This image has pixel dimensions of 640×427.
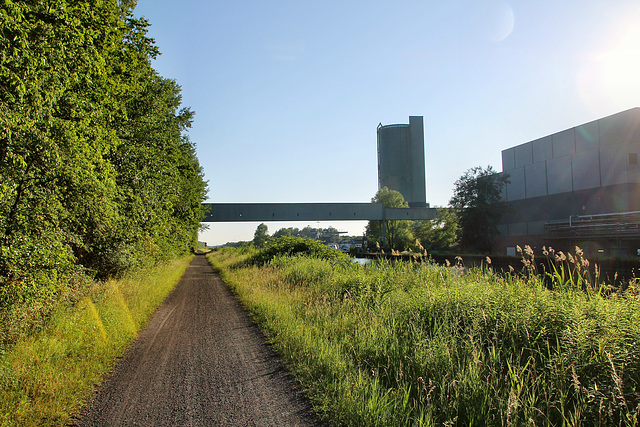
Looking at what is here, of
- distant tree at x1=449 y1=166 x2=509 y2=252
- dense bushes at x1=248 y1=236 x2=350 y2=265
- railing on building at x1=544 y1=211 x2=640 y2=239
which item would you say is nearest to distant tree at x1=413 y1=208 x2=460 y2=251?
distant tree at x1=449 y1=166 x2=509 y2=252

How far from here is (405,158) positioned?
638 ft

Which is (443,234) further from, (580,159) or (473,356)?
(473,356)

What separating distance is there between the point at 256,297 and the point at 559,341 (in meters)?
8.75

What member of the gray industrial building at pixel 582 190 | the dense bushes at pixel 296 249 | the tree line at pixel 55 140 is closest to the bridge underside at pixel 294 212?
the gray industrial building at pixel 582 190

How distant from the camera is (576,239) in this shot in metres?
42.6

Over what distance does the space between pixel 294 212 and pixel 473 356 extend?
53.1m

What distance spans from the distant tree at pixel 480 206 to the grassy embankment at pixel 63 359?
52376 millimetres

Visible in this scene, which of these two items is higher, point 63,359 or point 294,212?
point 294,212

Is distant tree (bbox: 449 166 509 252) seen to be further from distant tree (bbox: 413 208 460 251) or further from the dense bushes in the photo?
the dense bushes

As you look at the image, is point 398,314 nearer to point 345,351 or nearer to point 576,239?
point 345,351

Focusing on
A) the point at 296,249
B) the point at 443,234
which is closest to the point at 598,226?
the point at 443,234

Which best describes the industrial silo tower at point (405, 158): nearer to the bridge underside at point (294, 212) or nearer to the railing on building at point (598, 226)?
the bridge underside at point (294, 212)

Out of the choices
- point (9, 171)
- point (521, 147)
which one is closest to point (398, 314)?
point (9, 171)

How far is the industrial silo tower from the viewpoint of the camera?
19375 centimetres
